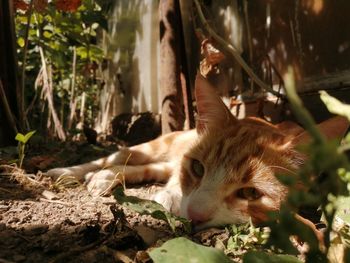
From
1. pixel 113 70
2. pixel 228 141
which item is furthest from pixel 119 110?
pixel 228 141

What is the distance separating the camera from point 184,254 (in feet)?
3.18

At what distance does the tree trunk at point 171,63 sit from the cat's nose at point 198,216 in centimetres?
179

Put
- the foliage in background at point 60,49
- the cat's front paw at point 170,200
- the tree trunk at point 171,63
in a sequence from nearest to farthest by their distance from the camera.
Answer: the cat's front paw at point 170,200 < the tree trunk at point 171,63 < the foliage in background at point 60,49

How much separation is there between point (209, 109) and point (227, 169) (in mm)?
501

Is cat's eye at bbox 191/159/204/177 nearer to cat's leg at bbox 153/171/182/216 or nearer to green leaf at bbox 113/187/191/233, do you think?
cat's leg at bbox 153/171/182/216

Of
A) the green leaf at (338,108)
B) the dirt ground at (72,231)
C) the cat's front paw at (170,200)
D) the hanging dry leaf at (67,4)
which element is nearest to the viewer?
the green leaf at (338,108)

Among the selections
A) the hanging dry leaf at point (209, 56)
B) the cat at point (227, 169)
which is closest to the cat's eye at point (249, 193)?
the cat at point (227, 169)

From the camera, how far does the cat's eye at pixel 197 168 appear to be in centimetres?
200

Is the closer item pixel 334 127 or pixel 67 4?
pixel 334 127

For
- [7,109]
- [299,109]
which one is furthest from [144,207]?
[7,109]

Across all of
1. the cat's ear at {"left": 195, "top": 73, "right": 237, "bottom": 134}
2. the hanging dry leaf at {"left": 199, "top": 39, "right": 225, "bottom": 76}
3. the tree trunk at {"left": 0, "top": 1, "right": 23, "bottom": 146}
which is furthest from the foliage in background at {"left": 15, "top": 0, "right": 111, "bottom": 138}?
the cat's ear at {"left": 195, "top": 73, "right": 237, "bottom": 134}

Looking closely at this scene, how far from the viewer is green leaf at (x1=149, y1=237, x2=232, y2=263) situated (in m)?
0.95

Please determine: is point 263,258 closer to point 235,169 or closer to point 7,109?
point 235,169

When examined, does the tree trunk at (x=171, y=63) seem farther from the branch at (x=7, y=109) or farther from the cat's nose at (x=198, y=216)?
the cat's nose at (x=198, y=216)
